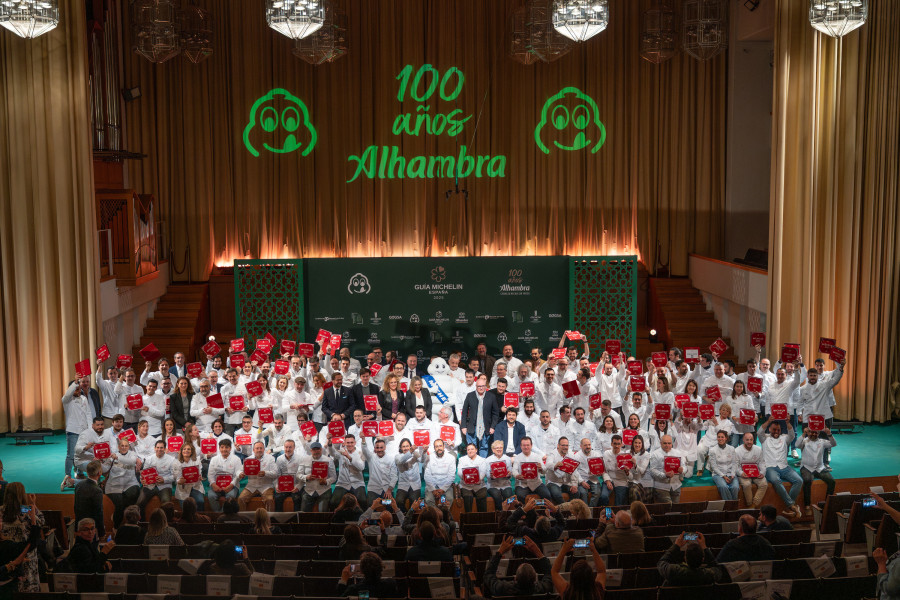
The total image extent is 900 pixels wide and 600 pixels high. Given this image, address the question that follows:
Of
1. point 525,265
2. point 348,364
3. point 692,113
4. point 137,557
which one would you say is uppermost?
point 692,113

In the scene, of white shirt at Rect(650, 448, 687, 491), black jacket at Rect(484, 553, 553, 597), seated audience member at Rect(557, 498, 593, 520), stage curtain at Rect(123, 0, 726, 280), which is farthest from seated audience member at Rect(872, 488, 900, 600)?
stage curtain at Rect(123, 0, 726, 280)

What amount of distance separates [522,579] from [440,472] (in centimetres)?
419

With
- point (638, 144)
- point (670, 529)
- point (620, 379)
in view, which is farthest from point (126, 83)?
point (670, 529)

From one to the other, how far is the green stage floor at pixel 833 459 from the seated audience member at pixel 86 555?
13.5ft

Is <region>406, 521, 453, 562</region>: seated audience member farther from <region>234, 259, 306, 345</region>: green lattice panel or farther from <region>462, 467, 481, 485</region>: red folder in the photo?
<region>234, 259, 306, 345</region>: green lattice panel

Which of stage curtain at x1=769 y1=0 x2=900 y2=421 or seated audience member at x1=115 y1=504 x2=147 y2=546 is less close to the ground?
stage curtain at x1=769 y1=0 x2=900 y2=421

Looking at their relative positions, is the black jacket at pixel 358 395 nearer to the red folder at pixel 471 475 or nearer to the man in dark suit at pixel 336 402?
the man in dark suit at pixel 336 402

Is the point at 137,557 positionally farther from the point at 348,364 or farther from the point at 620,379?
the point at 620,379

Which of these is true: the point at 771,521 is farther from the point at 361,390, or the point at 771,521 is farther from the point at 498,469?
the point at 361,390

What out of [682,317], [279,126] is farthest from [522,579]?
[279,126]

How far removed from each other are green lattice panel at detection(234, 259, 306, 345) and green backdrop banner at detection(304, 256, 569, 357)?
24 cm

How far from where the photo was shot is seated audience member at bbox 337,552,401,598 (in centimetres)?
666

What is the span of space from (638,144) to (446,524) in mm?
12415

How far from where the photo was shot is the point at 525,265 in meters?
18.2
